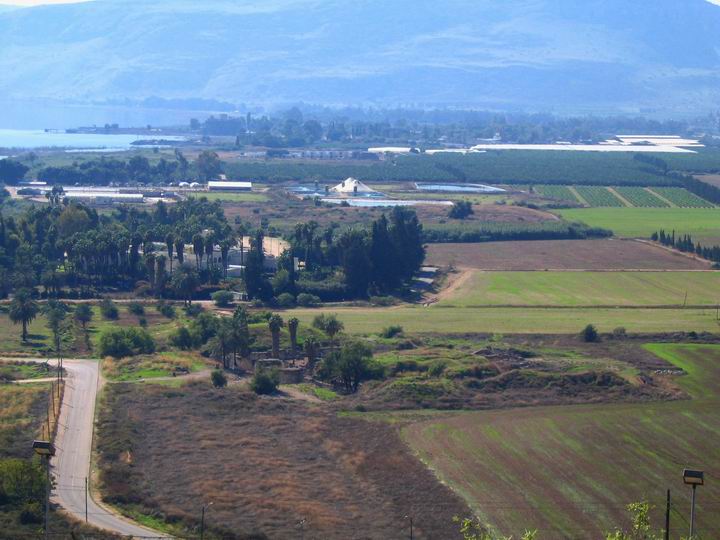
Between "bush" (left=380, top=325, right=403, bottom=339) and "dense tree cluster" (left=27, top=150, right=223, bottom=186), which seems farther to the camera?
"dense tree cluster" (left=27, top=150, right=223, bottom=186)

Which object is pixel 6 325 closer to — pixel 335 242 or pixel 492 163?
pixel 335 242

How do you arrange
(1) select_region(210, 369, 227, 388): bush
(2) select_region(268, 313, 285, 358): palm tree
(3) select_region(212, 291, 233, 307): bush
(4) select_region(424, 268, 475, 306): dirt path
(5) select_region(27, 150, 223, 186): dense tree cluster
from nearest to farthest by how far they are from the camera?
(1) select_region(210, 369, 227, 388): bush → (2) select_region(268, 313, 285, 358): palm tree → (3) select_region(212, 291, 233, 307): bush → (4) select_region(424, 268, 475, 306): dirt path → (5) select_region(27, 150, 223, 186): dense tree cluster

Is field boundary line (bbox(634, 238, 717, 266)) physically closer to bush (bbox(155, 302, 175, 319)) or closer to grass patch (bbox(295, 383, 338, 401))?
bush (bbox(155, 302, 175, 319))

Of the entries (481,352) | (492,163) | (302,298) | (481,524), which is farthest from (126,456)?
(492,163)

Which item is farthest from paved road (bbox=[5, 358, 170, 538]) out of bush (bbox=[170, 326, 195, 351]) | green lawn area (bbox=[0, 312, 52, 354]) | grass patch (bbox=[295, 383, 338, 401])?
grass patch (bbox=[295, 383, 338, 401])

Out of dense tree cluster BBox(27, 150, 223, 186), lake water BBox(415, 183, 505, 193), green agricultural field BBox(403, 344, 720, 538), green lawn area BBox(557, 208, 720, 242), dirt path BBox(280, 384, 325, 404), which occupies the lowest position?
dirt path BBox(280, 384, 325, 404)
